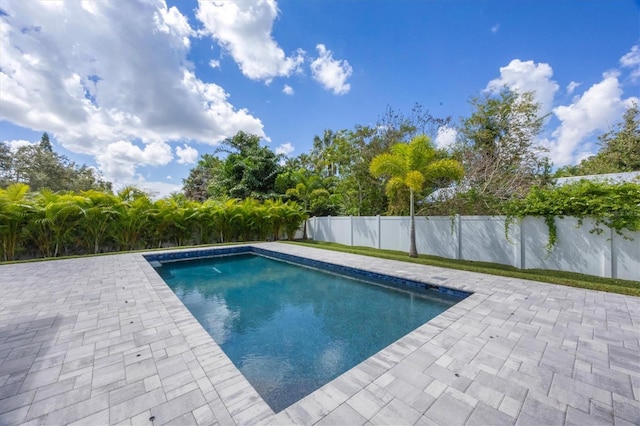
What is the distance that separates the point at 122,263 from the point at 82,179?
23217 millimetres

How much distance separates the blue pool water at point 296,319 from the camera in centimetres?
338

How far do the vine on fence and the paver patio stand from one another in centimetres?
222

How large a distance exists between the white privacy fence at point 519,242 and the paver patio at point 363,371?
200 cm

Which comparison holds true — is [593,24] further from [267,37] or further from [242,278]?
Result: [242,278]

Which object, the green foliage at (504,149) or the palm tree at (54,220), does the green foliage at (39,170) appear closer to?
the palm tree at (54,220)

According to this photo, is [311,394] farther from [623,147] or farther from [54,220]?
[623,147]

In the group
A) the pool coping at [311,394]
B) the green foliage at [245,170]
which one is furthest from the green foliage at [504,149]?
the green foliage at [245,170]

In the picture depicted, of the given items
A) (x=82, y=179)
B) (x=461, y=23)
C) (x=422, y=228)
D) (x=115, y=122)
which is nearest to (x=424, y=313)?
(x=422, y=228)

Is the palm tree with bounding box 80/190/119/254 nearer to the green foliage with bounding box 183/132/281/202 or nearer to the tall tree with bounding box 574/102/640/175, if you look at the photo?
the green foliage with bounding box 183/132/281/202

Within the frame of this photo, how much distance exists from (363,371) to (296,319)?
271 cm

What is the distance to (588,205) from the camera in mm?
6262

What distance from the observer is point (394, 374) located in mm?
2539

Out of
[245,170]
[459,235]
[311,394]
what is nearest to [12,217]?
[245,170]

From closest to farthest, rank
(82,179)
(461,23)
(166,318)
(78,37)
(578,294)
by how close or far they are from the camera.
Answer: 1. (166,318)
2. (578,294)
3. (78,37)
4. (461,23)
5. (82,179)
